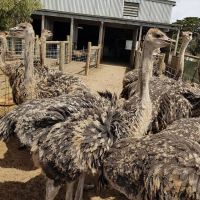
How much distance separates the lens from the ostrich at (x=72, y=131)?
346 cm

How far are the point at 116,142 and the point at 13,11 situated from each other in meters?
11.5

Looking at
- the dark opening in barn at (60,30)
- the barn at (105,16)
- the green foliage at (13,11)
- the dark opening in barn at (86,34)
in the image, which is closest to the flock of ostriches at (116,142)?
the green foliage at (13,11)

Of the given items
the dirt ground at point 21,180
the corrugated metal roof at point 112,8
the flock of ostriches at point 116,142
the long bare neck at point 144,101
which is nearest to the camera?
the flock of ostriches at point 116,142

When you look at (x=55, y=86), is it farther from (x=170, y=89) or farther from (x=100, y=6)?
(x=100, y=6)

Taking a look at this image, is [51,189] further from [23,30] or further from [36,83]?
[23,30]

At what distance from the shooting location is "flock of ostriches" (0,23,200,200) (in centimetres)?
302

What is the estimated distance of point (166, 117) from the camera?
5.10m

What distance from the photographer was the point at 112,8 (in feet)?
72.8

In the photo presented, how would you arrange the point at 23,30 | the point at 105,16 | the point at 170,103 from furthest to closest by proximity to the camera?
1. the point at 105,16
2. the point at 23,30
3. the point at 170,103

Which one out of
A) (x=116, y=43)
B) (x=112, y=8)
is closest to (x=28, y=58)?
(x=112, y=8)

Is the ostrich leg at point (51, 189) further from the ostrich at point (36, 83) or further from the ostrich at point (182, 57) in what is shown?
the ostrich at point (182, 57)

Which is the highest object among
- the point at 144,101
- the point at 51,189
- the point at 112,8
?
the point at 112,8

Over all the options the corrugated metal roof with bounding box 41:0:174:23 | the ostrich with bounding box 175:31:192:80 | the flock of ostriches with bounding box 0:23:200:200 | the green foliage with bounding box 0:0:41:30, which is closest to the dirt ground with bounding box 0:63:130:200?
the flock of ostriches with bounding box 0:23:200:200

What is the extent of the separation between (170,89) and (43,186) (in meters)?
2.30
